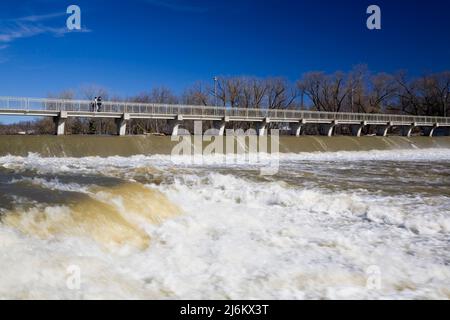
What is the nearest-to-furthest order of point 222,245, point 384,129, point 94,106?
point 222,245, point 94,106, point 384,129

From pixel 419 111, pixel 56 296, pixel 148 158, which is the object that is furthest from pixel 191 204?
pixel 419 111

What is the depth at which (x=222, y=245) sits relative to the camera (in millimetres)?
Answer: 6320

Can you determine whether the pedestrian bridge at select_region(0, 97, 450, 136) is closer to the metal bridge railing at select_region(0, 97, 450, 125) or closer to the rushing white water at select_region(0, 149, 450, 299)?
the metal bridge railing at select_region(0, 97, 450, 125)

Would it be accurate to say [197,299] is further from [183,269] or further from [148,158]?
[148,158]

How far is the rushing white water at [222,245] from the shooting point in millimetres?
4543

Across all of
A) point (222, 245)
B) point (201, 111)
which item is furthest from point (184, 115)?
point (222, 245)

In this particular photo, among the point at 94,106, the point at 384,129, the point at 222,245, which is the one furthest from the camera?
the point at 384,129

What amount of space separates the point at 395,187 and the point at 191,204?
7012mm

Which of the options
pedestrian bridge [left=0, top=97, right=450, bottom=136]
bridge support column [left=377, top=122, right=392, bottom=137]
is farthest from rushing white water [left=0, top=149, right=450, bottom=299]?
bridge support column [left=377, top=122, right=392, bottom=137]

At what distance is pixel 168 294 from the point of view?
4395mm

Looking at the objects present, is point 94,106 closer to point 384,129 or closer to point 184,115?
point 184,115

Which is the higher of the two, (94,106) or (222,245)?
(94,106)

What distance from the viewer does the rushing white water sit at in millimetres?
4543

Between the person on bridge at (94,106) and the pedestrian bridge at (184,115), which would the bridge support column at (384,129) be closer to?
the pedestrian bridge at (184,115)
